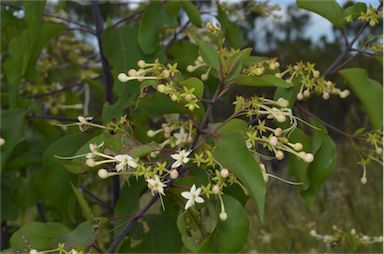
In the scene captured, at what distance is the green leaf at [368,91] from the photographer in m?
1.22

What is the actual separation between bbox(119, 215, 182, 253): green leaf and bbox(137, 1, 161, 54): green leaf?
0.34 meters

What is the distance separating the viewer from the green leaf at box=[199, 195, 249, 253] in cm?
98

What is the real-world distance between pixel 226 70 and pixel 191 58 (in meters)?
0.48

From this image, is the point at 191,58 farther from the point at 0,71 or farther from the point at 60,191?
the point at 0,71

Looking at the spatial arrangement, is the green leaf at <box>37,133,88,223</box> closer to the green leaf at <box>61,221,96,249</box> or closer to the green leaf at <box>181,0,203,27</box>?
the green leaf at <box>61,221,96,249</box>

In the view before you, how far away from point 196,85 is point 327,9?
368 millimetres

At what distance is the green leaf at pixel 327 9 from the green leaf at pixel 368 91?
92 millimetres

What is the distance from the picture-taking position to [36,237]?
3.76ft

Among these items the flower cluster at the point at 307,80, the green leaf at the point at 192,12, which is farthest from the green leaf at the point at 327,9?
the green leaf at the point at 192,12

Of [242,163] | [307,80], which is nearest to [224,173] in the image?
[242,163]

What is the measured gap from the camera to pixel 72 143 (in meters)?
1.32

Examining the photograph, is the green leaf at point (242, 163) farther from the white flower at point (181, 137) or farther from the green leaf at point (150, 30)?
the green leaf at point (150, 30)

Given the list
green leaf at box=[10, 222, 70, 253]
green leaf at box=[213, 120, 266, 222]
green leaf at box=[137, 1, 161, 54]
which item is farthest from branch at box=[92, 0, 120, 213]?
green leaf at box=[213, 120, 266, 222]

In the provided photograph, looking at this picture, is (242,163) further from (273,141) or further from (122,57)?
(122,57)
